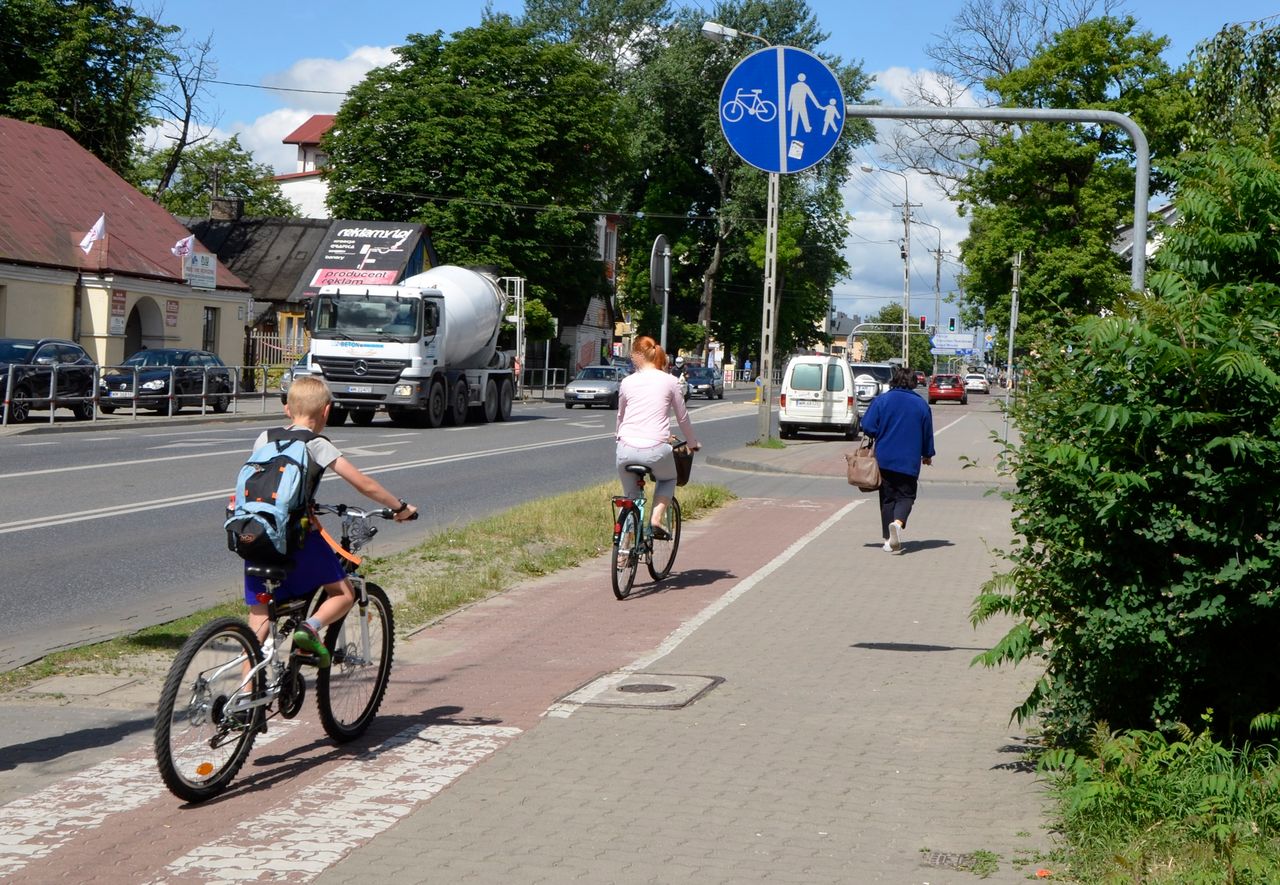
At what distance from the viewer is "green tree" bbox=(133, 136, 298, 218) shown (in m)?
90.8

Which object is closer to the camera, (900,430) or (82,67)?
(900,430)

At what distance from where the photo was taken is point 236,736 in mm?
5719

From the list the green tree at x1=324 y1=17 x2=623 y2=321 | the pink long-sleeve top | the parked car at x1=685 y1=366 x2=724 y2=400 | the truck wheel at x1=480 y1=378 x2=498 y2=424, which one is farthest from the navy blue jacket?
the parked car at x1=685 y1=366 x2=724 y2=400

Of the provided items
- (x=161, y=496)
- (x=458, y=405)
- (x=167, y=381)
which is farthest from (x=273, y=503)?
(x=458, y=405)

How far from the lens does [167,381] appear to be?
34.4m

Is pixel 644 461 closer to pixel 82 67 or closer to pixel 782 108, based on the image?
pixel 782 108

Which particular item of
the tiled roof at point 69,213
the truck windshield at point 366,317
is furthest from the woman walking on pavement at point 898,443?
the tiled roof at point 69,213

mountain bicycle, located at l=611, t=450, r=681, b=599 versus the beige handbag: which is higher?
the beige handbag

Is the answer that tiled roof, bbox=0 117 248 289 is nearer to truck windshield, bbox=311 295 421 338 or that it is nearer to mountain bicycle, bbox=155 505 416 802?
truck windshield, bbox=311 295 421 338

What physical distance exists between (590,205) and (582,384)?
1433 cm

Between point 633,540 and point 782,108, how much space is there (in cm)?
394

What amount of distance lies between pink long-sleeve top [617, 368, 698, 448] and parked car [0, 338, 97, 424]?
20.5 metres

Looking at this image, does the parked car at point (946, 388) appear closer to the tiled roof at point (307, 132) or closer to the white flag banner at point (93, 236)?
the white flag banner at point (93, 236)

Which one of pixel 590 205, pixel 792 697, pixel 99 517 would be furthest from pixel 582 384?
pixel 792 697
